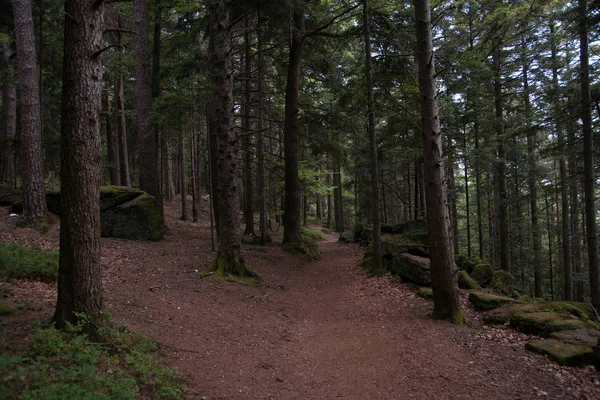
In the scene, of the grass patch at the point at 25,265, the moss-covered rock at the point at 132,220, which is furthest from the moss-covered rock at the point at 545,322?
the moss-covered rock at the point at 132,220

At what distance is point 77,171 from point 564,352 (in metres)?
7.22

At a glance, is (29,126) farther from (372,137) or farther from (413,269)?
(413,269)

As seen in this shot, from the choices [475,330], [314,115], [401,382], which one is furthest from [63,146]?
[314,115]

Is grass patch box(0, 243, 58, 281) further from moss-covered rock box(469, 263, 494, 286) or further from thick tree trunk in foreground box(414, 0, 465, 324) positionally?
moss-covered rock box(469, 263, 494, 286)

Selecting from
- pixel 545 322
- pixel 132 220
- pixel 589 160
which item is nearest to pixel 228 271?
pixel 132 220

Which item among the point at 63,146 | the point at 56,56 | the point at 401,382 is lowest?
the point at 401,382

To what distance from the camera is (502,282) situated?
12156mm

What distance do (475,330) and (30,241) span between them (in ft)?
33.9

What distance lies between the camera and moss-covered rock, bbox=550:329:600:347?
5.62m

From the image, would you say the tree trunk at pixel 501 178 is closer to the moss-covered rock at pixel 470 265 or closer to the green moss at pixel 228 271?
the moss-covered rock at pixel 470 265

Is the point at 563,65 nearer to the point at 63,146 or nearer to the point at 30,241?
the point at 63,146

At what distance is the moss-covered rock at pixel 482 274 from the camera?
11633 millimetres

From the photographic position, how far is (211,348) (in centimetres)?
563

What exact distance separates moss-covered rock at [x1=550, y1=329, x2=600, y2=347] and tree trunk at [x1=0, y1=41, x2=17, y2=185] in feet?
60.5
